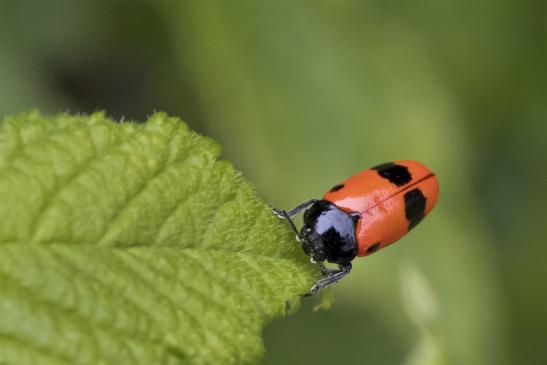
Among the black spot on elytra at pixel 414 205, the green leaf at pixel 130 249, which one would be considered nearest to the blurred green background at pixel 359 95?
the black spot on elytra at pixel 414 205

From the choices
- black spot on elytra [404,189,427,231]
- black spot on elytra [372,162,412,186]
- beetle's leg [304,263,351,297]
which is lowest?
beetle's leg [304,263,351,297]

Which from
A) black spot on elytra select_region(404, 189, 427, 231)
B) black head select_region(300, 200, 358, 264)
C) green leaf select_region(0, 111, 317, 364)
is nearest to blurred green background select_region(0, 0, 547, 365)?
black spot on elytra select_region(404, 189, 427, 231)

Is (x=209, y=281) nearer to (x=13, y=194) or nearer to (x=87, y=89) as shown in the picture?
(x=13, y=194)

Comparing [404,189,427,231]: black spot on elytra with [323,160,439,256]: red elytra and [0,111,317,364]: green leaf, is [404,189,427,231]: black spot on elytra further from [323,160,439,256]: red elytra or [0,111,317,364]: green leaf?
[0,111,317,364]: green leaf

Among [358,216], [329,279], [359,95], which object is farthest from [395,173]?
[359,95]

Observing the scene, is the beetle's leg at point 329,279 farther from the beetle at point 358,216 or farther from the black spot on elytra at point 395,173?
the black spot on elytra at point 395,173

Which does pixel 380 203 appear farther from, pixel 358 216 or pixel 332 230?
pixel 332 230

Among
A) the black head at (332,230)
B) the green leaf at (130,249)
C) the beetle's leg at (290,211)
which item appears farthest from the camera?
the black head at (332,230)
